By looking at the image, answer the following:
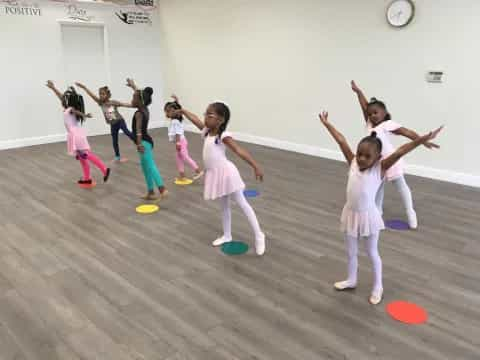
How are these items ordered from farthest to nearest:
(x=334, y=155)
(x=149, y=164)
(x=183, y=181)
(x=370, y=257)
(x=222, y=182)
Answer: (x=334, y=155)
(x=183, y=181)
(x=149, y=164)
(x=222, y=182)
(x=370, y=257)

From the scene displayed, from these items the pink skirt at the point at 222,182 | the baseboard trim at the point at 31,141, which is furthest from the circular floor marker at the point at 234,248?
the baseboard trim at the point at 31,141

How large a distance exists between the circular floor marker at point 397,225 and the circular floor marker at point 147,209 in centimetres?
225

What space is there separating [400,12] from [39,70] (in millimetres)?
5984

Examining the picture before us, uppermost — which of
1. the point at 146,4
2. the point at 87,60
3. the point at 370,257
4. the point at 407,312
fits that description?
the point at 146,4

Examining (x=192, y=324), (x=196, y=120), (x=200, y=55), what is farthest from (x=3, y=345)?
(x=200, y=55)

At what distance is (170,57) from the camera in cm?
873

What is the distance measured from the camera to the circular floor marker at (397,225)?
11.9ft

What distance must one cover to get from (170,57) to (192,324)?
7371mm

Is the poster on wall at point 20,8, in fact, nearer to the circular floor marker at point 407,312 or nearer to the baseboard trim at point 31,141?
the baseboard trim at point 31,141

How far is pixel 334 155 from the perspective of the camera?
6094 mm

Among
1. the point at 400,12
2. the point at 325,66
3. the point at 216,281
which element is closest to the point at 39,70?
the point at 325,66

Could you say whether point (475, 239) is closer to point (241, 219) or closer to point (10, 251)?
point (241, 219)

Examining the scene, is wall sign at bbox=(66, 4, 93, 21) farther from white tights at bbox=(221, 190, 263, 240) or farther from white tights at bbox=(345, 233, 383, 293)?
white tights at bbox=(345, 233, 383, 293)

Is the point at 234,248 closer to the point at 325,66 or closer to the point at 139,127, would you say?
the point at 139,127
